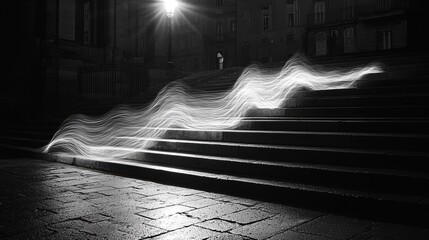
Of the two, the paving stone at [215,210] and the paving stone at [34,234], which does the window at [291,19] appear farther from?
the paving stone at [34,234]

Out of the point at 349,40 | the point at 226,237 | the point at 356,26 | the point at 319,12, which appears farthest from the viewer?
the point at 319,12

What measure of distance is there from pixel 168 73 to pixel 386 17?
19538 mm

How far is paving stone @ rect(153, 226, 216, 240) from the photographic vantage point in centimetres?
326

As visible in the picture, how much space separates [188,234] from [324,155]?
2.48 metres

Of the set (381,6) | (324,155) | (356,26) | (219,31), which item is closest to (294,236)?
(324,155)

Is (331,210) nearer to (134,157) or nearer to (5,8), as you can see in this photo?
(134,157)

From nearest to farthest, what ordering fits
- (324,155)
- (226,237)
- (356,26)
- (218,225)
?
1. (226,237)
2. (218,225)
3. (324,155)
4. (356,26)

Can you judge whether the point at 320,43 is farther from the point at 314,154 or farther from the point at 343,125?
the point at 314,154

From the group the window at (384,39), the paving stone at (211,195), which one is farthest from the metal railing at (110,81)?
the window at (384,39)

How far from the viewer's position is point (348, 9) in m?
31.0

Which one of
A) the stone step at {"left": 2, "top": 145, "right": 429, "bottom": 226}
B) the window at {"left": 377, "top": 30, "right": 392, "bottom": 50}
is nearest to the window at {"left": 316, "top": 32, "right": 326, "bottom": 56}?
the window at {"left": 377, "top": 30, "right": 392, "bottom": 50}

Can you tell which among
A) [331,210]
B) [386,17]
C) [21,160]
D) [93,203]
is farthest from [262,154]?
[386,17]

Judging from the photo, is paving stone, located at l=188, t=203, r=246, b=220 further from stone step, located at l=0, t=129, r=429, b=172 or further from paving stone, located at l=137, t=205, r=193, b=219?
stone step, located at l=0, t=129, r=429, b=172

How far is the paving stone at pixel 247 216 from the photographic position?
376 centimetres
